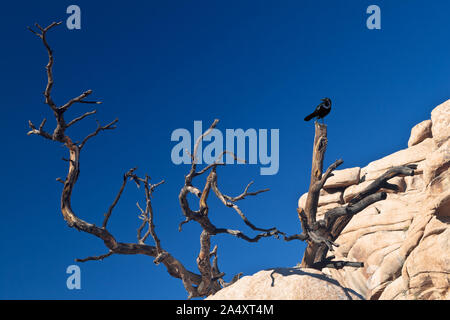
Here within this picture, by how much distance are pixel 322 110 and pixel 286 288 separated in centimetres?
930

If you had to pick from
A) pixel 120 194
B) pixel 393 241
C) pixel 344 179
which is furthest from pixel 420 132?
pixel 120 194

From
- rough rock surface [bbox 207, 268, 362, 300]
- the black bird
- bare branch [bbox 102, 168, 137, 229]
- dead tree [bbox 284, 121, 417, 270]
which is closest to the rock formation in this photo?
rough rock surface [bbox 207, 268, 362, 300]

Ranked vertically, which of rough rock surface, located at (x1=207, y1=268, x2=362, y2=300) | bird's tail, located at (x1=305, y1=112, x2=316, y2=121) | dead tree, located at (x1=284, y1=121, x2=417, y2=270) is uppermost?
bird's tail, located at (x1=305, y1=112, x2=316, y2=121)

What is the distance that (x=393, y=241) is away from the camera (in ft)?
65.8

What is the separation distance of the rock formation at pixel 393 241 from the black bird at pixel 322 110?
12.8 feet

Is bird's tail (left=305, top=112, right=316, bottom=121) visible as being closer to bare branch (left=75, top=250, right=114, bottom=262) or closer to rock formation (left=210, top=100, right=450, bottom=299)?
rock formation (left=210, top=100, right=450, bottom=299)

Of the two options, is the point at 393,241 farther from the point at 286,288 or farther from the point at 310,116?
the point at 286,288

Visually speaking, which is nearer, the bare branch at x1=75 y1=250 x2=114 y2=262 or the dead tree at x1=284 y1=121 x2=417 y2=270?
the bare branch at x1=75 y1=250 x2=114 y2=262

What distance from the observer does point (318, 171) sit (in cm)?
1870

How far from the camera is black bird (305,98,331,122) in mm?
16759

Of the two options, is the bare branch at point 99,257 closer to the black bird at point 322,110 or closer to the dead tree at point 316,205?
the dead tree at point 316,205
